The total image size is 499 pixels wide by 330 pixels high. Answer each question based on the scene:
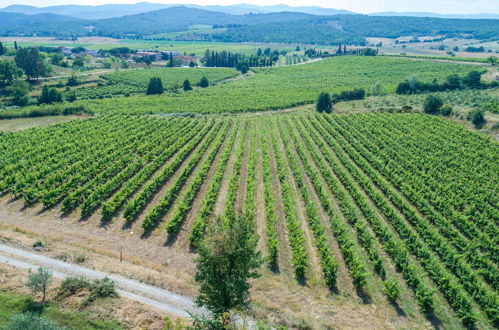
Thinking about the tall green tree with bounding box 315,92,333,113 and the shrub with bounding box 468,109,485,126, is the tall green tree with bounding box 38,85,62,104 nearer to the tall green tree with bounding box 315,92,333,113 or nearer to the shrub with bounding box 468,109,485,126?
the tall green tree with bounding box 315,92,333,113

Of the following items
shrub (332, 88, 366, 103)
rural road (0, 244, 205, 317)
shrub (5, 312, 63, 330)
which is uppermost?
shrub (332, 88, 366, 103)

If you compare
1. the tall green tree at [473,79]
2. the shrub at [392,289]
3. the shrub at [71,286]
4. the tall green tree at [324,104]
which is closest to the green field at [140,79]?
the tall green tree at [324,104]

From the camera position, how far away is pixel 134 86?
132000mm

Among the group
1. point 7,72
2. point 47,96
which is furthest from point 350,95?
point 7,72

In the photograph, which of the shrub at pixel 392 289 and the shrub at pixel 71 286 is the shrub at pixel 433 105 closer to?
the shrub at pixel 392 289

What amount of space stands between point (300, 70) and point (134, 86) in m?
91.1

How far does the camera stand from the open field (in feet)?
85.1

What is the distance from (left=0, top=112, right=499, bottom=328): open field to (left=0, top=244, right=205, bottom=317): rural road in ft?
19.7

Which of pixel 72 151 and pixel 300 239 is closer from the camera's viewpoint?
pixel 300 239

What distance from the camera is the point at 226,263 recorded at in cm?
1636

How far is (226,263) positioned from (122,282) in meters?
12.4

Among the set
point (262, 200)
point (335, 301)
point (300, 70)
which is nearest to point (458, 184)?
point (262, 200)

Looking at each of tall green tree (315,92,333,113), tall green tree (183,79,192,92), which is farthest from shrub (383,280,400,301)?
tall green tree (183,79,192,92)

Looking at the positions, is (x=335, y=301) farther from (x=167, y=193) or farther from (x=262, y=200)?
(x=167, y=193)
